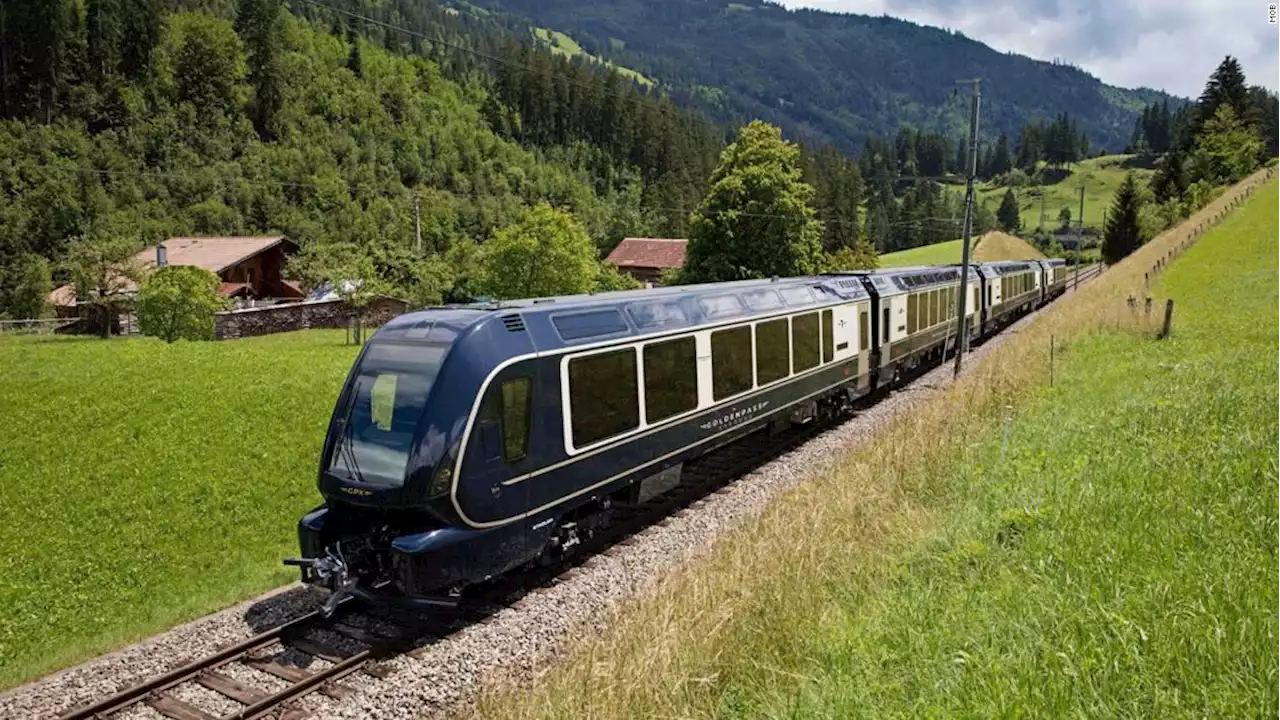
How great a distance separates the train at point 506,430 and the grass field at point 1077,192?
499 ft

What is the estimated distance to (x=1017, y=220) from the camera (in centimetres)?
15075

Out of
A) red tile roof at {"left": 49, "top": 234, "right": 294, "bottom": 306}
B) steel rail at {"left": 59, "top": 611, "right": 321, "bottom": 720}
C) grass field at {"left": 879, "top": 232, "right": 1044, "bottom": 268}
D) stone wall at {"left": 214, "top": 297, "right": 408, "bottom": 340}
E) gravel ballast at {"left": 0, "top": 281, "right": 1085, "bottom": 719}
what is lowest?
gravel ballast at {"left": 0, "top": 281, "right": 1085, "bottom": 719}

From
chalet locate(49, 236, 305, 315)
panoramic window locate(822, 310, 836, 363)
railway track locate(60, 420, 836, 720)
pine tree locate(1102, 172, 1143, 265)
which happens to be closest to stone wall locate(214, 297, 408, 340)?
chalet locate(49, 236, 305, 315)

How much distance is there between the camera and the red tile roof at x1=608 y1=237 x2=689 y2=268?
253 feet

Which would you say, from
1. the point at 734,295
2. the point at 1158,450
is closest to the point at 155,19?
the point at 734,295

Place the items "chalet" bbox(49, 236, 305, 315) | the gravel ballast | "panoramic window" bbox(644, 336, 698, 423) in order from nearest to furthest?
1. the gravel ballast
2. "panoramic window" bbox(644, 336, 698, 423)
3. "chalet" bbox(49, 236, 305, 315)

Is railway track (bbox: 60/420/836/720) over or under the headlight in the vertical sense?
under

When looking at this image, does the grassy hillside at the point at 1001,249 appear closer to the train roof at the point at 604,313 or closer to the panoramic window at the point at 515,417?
the train roof at the point at 604,313

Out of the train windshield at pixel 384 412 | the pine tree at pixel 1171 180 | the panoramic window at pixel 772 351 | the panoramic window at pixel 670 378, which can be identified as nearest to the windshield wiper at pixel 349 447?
the train windshield at pixel 384 412

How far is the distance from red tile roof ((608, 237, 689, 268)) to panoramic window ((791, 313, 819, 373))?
194ft

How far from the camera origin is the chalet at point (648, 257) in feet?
252

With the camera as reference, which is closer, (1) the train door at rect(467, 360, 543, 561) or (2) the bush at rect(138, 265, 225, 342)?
(1) the train door at rect(467, 360, 543, 561)

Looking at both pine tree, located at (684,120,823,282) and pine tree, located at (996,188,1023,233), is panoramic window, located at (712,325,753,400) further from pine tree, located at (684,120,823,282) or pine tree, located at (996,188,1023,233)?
pine tree, located at (996,188,1023,233)

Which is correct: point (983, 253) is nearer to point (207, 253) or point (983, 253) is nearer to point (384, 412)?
point (207, 253)
